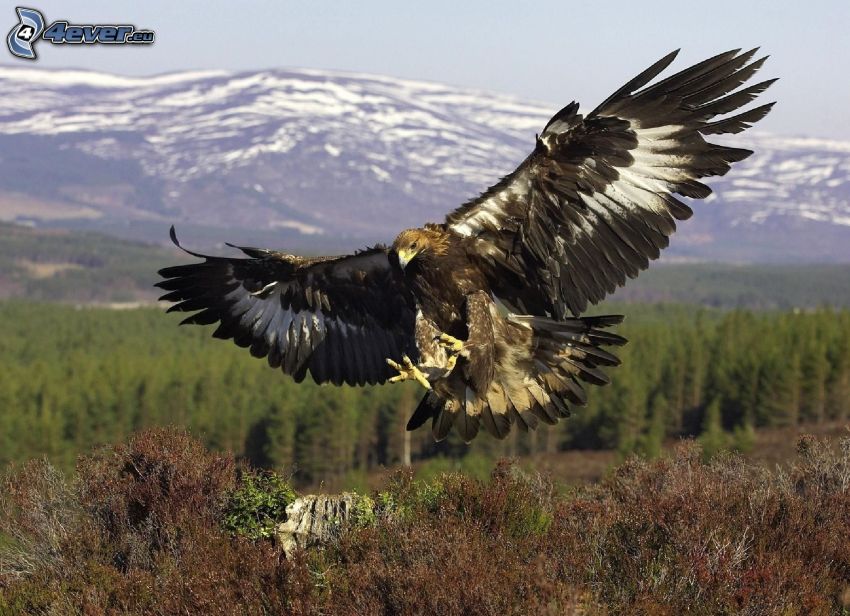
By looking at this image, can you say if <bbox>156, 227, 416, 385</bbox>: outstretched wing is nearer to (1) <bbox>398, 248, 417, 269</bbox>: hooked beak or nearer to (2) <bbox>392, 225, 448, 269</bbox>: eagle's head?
(2) <bbox>392, 225, 448, 269</bbox>: eagle's head

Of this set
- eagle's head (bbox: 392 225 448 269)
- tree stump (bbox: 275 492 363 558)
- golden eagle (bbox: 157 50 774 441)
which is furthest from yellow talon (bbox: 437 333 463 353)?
tree stump (bbox: 275 492 363 558)

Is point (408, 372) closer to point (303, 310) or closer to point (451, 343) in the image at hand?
point (451, 343)

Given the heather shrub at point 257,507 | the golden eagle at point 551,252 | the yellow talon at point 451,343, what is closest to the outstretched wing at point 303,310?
the golden eagle at point 551,252

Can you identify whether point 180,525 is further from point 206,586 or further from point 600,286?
point 600,286

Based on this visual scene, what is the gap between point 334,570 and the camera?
1096 centimetres

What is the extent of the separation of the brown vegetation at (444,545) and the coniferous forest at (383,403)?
54262mm

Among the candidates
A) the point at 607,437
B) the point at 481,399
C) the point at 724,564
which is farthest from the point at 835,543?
the point at 607,437

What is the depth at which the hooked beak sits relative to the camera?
443 inches

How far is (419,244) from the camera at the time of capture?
11.4 metres

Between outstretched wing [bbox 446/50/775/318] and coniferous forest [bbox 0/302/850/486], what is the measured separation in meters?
56.0

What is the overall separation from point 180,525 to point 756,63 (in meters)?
7.76

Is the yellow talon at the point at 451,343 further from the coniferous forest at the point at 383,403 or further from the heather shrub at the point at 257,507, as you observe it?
the coniferous forest at the point at 383,403

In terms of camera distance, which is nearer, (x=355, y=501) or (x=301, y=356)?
(x=355, y=501)

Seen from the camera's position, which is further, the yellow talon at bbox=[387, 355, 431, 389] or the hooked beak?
the hooked beak
